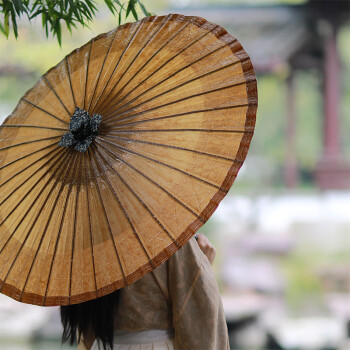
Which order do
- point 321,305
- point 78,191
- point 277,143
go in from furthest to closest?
point 277,143, point 321,305, point 78,191

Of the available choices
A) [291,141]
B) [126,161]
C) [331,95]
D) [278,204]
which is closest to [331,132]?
[331,95]

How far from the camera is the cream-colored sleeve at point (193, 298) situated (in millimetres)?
1182

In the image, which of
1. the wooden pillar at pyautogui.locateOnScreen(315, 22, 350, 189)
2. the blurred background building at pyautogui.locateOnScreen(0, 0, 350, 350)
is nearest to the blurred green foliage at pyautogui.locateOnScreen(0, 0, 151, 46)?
the blurred background building at pyautogui.locateOnScreen(0, 0, 350, 350)

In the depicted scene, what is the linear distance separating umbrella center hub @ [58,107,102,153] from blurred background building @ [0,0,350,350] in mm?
3447

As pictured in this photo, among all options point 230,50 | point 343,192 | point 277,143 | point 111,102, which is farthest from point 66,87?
point 277,143

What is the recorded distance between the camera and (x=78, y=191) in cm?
112

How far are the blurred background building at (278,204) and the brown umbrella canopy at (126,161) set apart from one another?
3.40 metres

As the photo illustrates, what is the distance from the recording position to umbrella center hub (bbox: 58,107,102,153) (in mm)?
1121

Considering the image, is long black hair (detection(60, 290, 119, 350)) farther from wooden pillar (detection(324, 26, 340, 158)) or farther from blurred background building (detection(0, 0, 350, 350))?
wooden pillar (detection(324, 26, 340, 158))

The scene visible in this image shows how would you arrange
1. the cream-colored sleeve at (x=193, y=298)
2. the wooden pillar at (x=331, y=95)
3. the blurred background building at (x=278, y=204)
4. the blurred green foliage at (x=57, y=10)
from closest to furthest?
1. the cream-colored sleeve at (x=193, y=298)
2. the blurred green foliage at (x=57, y=10)
3. the blurred background building at (x=278, y=204)
4. the wooden pillar at (x=331, y=95)

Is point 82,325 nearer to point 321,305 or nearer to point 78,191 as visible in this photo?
point 78,191

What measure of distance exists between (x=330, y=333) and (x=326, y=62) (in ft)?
8.10

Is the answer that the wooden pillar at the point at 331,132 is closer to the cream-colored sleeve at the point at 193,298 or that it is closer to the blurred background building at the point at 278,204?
the blurred background building at the point at 278,204

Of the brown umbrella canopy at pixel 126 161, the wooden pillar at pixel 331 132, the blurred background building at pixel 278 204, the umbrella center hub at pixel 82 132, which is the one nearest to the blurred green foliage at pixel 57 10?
the brown umbrella canopy at pixel 126 161
